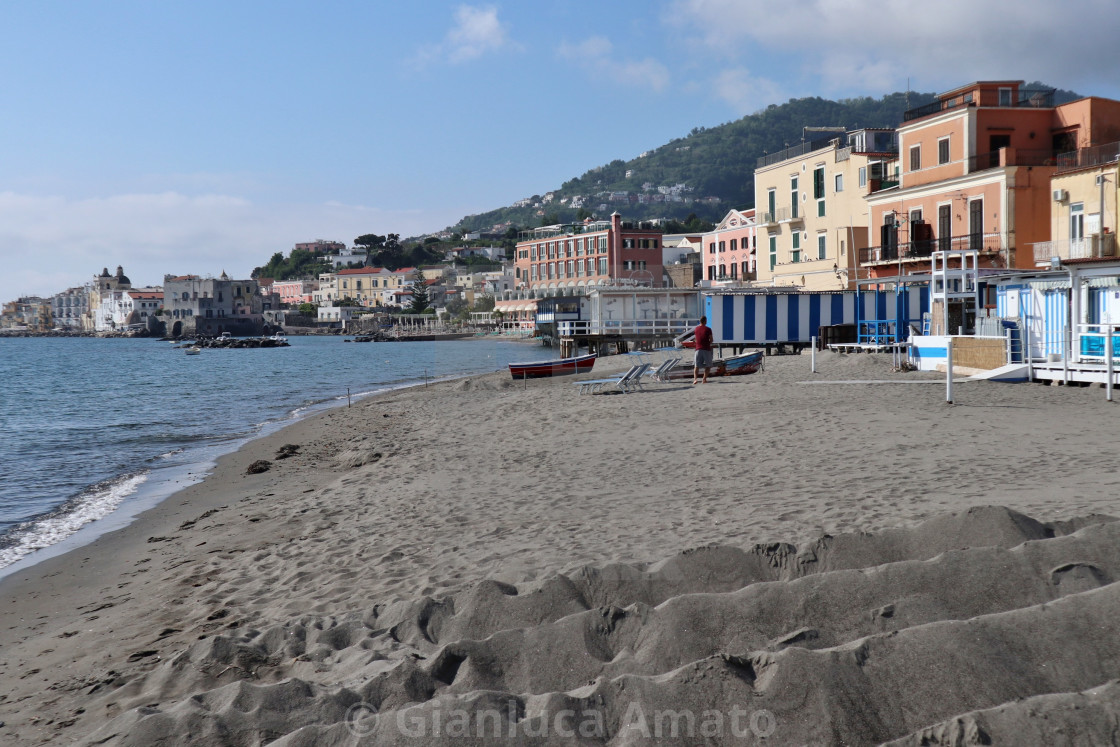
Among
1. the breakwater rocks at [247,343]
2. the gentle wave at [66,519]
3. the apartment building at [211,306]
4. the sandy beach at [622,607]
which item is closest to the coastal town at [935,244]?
the sandy beach at [622,607]

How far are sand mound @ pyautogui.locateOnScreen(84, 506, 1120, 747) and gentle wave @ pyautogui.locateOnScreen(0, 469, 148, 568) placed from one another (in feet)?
21.1

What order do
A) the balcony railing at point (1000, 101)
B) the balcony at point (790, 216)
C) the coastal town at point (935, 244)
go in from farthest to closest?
the balcony at point (790, 216) → the balcony railing at point (1000, 101) → the coastal town at point (935, 244)

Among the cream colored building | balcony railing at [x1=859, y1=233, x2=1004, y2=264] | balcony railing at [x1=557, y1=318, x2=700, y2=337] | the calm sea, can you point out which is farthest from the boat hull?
balcony railing at [x1=859, y1=233, x2=1004, y2=264]

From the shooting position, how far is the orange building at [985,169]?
99.2 feet

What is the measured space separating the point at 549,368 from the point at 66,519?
68.0ft

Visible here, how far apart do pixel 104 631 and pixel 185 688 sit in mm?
2193

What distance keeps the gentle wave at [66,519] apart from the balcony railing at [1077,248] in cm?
2672

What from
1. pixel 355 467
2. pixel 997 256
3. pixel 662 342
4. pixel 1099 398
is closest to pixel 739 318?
pixel 997 256

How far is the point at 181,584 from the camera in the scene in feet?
25.2

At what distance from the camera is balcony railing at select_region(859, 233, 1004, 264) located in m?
31.0

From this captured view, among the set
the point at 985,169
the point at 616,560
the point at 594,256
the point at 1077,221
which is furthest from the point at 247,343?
the point at 616,560

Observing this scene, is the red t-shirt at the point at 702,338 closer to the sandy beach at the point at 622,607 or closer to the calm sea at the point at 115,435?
the sandy beach at the point at 622,607

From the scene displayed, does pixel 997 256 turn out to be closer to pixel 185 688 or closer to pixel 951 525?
pixel 951 525

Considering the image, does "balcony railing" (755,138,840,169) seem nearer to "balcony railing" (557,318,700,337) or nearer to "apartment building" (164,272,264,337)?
"balcony railing" (557,318,700,337)
